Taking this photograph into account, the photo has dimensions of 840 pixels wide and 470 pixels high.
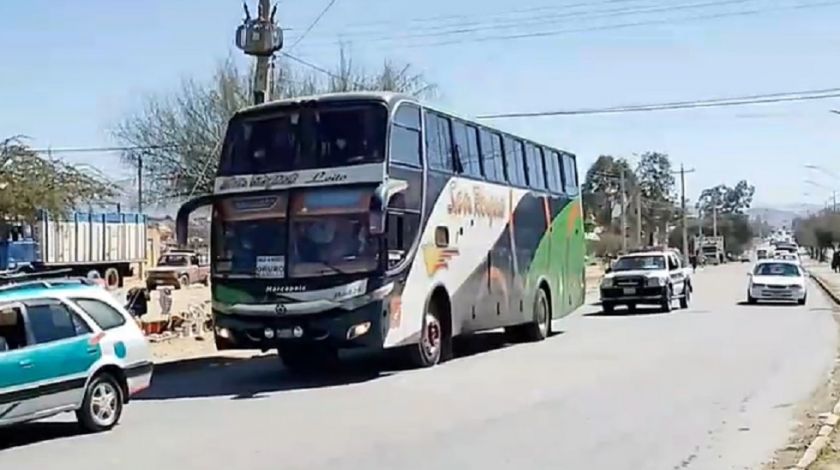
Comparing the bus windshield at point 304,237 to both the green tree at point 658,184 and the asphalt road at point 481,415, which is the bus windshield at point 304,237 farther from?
the green tree at point 658,184

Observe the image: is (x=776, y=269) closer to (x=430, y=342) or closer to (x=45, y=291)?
(x=430, y=342)

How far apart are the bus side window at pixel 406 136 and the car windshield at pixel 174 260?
3750cm

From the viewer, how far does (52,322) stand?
12.9 meters

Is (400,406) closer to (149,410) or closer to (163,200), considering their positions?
(149,410)

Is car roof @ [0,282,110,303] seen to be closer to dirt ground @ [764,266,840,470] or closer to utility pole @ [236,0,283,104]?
dirt ground @ [764,266,840,470]

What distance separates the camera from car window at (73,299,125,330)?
44.2 feet

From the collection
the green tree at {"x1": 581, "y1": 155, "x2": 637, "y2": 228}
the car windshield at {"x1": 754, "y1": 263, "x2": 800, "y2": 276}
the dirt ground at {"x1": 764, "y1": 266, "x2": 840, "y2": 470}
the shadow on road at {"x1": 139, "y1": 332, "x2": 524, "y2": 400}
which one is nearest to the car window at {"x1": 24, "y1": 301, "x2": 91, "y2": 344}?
the shadow on road at {"x1": 139, "y1": 332, "x2": 524, "y2": 400}

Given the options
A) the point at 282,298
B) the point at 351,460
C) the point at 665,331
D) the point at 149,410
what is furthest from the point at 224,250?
the point at 665,331

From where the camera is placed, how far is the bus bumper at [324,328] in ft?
59.5

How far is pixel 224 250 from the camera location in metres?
18.9

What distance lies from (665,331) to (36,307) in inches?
738

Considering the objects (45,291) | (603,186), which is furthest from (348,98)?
(603,186)

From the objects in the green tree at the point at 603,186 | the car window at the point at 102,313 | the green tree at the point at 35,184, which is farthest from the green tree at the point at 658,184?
the car window at the point at 102,313

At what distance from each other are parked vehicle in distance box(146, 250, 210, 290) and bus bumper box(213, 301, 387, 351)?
3323cm
